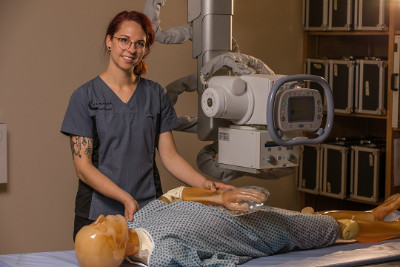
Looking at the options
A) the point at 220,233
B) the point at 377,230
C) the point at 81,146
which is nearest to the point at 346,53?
the point at 377,230

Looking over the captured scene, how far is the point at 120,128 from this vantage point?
2.56 meters

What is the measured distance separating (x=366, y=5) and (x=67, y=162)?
1.97 meters

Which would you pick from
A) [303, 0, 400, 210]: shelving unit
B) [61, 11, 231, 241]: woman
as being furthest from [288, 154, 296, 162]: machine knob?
[303, 0, 400, 210]: shelving unit

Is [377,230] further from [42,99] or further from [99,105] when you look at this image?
[42,99]

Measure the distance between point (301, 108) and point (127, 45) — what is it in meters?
0.69

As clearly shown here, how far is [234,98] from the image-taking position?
2340mm

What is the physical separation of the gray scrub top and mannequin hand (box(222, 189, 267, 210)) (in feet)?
1.64

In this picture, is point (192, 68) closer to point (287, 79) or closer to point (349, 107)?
point (349, 107)

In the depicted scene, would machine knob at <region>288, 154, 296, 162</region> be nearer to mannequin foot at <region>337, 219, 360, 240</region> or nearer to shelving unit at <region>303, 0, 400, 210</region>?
mannequin foot at <region>337, 219, 360, 240</region>

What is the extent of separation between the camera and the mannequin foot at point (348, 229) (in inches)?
97.4

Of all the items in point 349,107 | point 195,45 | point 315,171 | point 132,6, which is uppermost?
point 132,6

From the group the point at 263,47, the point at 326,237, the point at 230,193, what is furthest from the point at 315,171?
the point at 230,193

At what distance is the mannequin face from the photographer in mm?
1938

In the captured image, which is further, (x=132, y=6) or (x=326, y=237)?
(x=132, y=6)
